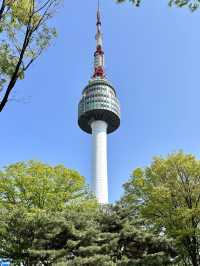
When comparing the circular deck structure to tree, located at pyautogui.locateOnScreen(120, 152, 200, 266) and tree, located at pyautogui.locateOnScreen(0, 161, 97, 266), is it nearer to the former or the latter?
tree, located at pyautogui.locateOnScreen(0, 161, 97, 266)

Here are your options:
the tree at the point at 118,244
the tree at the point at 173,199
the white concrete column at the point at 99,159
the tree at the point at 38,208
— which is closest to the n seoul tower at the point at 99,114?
the white concrete column at the point at 99,159

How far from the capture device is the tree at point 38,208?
2330 cm

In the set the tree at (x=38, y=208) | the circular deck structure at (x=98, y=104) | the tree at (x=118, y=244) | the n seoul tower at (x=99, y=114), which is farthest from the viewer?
the circular deck structure at (x=98, y=104)

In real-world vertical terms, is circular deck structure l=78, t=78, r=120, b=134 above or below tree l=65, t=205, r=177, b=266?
above

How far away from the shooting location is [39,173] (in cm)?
2888

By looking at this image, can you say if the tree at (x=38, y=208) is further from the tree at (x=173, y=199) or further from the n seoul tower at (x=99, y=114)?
the n seoul tower at (x=99, y=114)

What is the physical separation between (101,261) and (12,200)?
31.3 feet

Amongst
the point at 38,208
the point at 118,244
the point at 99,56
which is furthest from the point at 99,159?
the point at 118,244

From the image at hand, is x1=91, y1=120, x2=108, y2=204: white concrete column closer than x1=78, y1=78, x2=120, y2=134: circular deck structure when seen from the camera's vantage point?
Yes

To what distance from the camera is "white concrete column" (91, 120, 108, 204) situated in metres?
80.9

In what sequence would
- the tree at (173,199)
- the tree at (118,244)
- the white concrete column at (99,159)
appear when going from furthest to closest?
the white concrete column at (99,159) → the tree at (173,199) → the tree at (118,244)

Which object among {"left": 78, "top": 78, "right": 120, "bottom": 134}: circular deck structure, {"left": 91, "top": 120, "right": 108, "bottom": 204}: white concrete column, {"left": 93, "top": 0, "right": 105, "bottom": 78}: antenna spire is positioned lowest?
{"left": 91, "top": 120, "right": 108, "bottom": 204}: white concrete column

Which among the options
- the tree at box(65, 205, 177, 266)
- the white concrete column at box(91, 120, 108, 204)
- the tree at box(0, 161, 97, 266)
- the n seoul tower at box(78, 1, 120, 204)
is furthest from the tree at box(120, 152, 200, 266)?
the n seoul tower at box(78, 1, 120, 204)

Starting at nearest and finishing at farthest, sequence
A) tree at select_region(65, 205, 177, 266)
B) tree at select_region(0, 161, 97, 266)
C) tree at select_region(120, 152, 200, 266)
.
Result: tree at select_region(65, 205, 177, 266), tree at select_region(0, 161, 97, 266), tree at select_region(120, 152, 200, 266)
